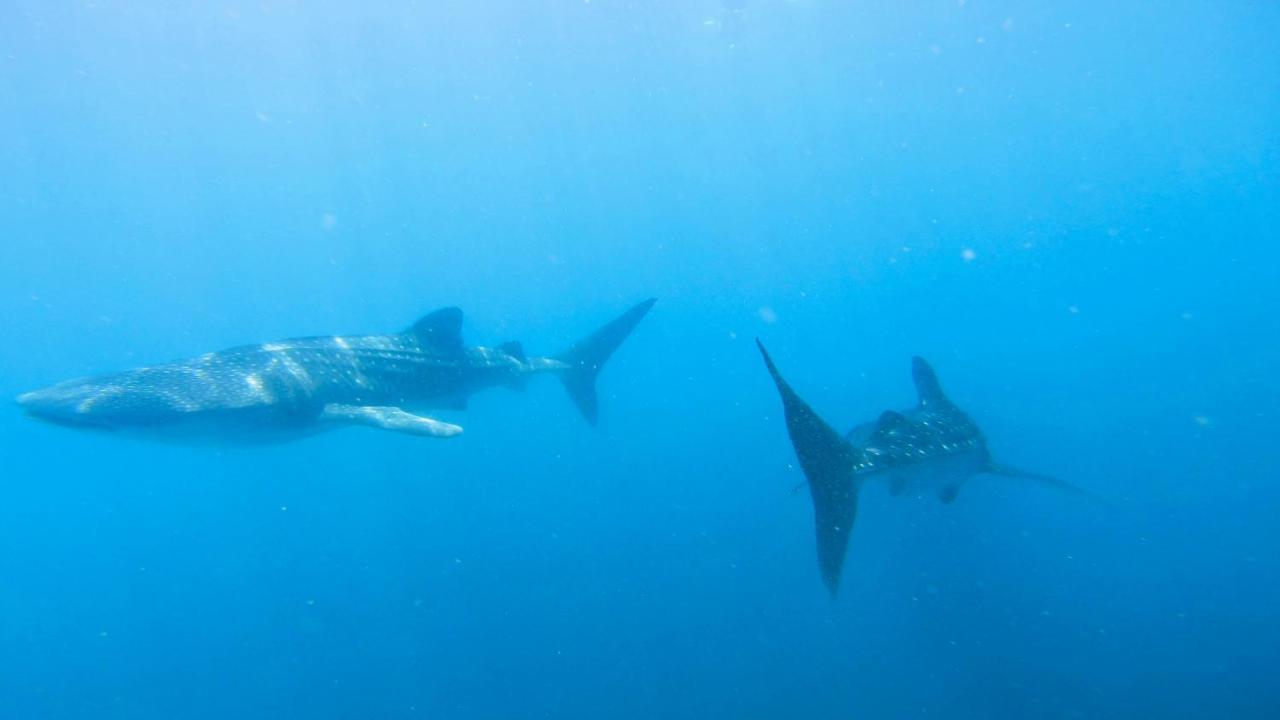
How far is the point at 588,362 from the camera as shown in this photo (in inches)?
461

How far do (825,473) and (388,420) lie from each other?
18.0 feet

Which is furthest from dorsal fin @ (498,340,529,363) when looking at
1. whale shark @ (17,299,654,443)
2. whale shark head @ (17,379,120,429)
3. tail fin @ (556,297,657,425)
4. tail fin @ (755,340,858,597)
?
tail fin @ (755,340,858,597)

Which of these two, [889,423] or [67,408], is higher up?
[67,408]

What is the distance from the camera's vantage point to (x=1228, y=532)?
50.5ft

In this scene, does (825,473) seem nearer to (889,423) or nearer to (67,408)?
(889,423)

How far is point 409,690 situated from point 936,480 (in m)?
11.3

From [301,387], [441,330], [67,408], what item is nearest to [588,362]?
[441,330]

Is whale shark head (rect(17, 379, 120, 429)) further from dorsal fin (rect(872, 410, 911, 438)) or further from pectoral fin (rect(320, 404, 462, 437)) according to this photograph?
dorsal fin (rect(872, 410, 911, 438))

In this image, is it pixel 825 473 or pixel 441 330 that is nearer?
pixel 825 473

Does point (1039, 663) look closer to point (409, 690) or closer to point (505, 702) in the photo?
point (505, 702)

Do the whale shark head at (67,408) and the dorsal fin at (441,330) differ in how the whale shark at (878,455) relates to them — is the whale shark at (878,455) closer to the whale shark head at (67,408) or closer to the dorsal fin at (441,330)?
the dorsal fin at (441,330)

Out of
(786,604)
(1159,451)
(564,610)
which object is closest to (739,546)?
(786,604)

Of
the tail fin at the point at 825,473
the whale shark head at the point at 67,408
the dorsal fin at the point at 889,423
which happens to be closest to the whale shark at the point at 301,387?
the whale shark head at the point at 67,408

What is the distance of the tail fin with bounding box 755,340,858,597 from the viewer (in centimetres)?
508
